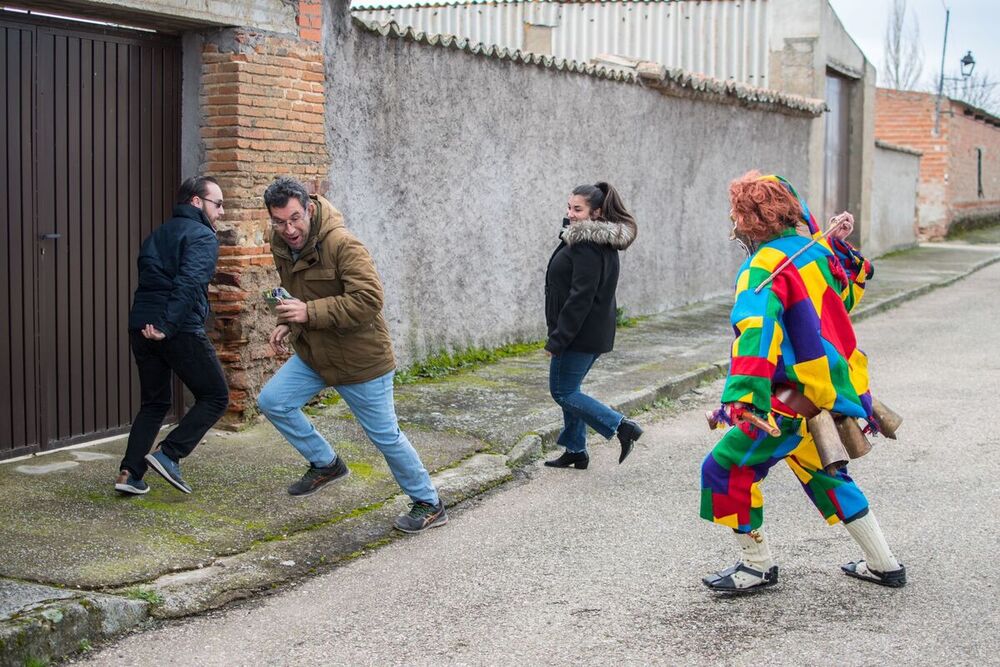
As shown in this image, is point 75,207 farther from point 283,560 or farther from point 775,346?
point 775,346

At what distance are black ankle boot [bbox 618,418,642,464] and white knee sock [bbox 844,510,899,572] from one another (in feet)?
7.25

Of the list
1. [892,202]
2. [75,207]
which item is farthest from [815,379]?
[892,202]

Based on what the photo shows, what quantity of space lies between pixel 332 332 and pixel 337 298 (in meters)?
0.22

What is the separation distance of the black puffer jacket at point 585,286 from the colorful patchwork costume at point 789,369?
76.1 inches

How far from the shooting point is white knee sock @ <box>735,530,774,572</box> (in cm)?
507

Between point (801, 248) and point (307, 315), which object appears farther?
point (307, 315)

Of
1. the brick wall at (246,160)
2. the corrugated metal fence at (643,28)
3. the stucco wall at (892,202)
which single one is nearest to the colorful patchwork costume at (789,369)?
the brick wall at (246,160)

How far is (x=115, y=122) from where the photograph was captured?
7.20 metres

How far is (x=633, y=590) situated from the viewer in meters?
5.14

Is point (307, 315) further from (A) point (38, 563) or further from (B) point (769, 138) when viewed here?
(B) point (769, 138)

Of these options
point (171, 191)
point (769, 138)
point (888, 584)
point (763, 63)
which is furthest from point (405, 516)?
point (763, 63)

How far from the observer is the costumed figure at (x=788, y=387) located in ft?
15.6

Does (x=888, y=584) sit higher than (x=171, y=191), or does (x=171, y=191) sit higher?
(x=171, y=191)

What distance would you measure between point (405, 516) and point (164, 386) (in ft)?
4.51
